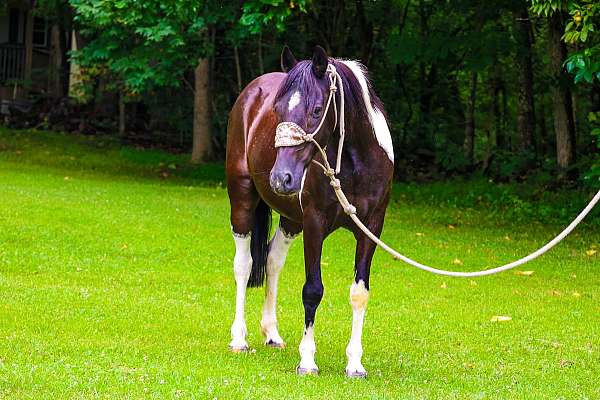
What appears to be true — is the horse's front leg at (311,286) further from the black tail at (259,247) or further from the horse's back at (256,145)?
the black tail at (259,247)

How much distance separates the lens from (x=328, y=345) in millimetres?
8703

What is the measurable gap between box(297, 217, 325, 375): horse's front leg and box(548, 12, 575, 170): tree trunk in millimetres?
13482

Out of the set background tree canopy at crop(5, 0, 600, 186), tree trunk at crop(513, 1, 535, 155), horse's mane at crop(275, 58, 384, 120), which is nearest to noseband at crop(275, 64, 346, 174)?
horse's mane at crop(275, 58, 384, 120)

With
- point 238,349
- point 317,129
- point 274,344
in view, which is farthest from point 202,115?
point 317,129

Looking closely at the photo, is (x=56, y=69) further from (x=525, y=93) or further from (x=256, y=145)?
(x=256, y=145)

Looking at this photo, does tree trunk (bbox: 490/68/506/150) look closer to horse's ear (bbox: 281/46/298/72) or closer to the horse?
the horse

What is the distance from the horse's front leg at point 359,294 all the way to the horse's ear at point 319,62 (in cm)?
121

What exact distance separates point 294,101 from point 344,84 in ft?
1.80

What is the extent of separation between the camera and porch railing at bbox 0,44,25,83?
3309 cm

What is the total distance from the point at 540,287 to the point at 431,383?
224 inches

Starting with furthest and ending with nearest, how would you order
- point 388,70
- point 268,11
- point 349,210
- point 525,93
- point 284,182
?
point 388,70 < point 525,93 < point 268,11 < point 349,210 < point 284,182

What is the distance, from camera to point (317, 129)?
6855 mm

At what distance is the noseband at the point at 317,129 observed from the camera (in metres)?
6.71

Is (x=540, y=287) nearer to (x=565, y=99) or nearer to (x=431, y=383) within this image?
(x=431, y=383)
